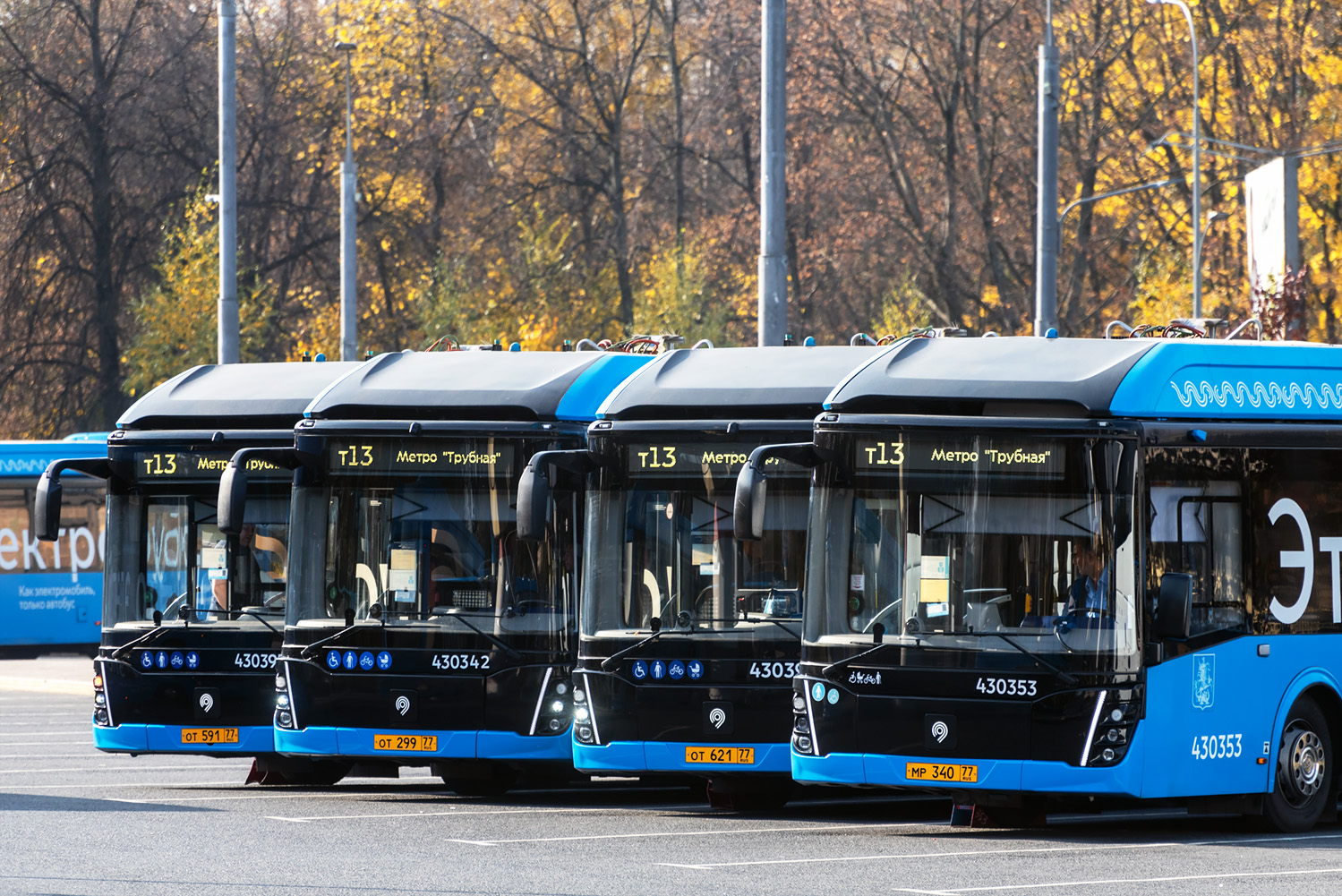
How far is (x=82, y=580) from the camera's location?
3181 cm

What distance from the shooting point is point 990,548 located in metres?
12.3

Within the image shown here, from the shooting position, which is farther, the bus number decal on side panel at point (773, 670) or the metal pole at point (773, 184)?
the metal pole at point (773, 184)

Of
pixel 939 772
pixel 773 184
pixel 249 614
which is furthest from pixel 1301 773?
pixel 773 184

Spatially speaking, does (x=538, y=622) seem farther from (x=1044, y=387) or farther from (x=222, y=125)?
(x=222, y=125)

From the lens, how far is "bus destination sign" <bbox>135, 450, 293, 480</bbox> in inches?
628

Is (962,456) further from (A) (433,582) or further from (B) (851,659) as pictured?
(A) (433,582)

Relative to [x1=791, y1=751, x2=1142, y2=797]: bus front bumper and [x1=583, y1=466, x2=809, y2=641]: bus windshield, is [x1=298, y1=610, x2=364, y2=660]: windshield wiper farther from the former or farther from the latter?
[x1=791, y1=751, x2=1142, y2=797]: bus front bumper

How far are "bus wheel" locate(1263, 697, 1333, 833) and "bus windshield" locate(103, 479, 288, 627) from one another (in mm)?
6600

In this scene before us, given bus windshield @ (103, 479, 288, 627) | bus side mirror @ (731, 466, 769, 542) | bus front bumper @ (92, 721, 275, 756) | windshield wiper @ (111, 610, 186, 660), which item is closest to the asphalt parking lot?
bus front bumper @ (92, 721, 275, 756)

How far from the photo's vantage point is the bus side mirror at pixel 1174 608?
1206 cm

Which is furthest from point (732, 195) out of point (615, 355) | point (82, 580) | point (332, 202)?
point (615, 355)

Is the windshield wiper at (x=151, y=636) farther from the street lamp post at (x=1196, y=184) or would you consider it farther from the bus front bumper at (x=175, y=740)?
the street lamp post at (x=1196, y=184)

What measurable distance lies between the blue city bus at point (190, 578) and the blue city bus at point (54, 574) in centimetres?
1513

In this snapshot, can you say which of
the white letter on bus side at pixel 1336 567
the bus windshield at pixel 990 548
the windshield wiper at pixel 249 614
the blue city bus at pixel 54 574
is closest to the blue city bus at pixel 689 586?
the bus windshield at pixel 990 548
